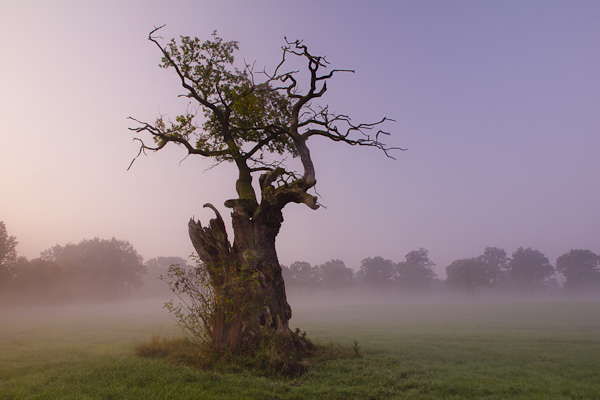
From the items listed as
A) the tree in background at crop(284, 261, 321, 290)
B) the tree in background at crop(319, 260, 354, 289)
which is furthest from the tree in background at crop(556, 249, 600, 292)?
the tree in background at crop(284, 261, 321, 290)

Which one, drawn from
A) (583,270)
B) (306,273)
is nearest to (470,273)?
(583,270)

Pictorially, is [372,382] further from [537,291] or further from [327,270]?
[537,291]

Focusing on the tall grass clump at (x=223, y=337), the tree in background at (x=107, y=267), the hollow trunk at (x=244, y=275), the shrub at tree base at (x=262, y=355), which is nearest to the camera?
the shrub at tree base at (x=262, y=355)

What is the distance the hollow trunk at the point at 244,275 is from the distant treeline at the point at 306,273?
4699 cm

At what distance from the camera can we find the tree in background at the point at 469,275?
73.2m

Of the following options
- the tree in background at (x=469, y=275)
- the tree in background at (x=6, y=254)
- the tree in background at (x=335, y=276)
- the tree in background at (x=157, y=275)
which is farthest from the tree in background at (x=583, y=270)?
the tree in background at (x=6, y=254)

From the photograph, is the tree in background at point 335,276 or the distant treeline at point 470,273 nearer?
the distant treeline at point 470,273

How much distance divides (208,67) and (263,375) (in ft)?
40.4

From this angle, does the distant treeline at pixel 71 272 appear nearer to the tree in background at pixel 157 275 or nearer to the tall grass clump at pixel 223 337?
the tree in background at pixel 157 275

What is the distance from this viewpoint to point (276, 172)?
1245 cm

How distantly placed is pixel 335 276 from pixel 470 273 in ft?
124

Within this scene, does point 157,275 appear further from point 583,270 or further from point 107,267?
point 583,270

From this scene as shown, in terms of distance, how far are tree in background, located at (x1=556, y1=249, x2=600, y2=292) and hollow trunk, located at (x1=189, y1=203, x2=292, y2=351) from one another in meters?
98.4

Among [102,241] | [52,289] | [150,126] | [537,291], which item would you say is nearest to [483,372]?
[150,126]
